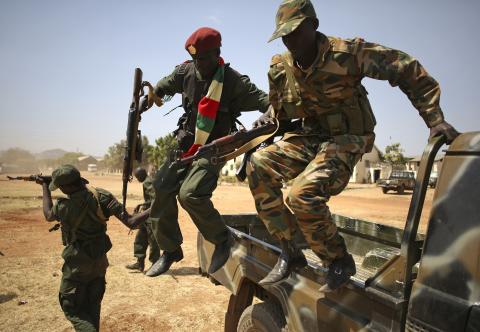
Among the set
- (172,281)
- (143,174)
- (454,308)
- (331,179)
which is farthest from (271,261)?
(143,174)

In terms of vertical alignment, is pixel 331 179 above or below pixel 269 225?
above

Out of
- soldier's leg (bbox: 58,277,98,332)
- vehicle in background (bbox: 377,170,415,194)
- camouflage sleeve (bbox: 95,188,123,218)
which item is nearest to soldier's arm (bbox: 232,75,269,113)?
camouflage sleeve (bbox: 95,188,123,218)

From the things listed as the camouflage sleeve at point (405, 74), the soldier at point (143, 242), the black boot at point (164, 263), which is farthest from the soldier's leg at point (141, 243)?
the camouflage sleeve at point (405, 74)

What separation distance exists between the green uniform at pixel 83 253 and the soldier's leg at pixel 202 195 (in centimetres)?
145

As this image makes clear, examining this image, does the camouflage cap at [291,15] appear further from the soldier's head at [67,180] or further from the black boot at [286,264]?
the soldier's head at [67,180]

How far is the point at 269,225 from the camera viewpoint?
266 centimetres

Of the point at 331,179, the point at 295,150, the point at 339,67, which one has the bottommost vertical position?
the point at 331,179

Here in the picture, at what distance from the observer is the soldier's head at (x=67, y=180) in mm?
4059

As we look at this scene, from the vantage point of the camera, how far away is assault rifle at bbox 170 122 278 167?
3.01 m

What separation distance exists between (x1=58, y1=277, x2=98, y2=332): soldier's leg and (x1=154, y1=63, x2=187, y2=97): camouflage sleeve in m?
2.21

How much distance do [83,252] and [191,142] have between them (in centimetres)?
179

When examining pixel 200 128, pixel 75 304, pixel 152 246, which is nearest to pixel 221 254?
pixel 200 128

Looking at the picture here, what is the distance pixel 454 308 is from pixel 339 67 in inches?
60.5

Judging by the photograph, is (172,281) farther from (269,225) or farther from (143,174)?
(269,225)
